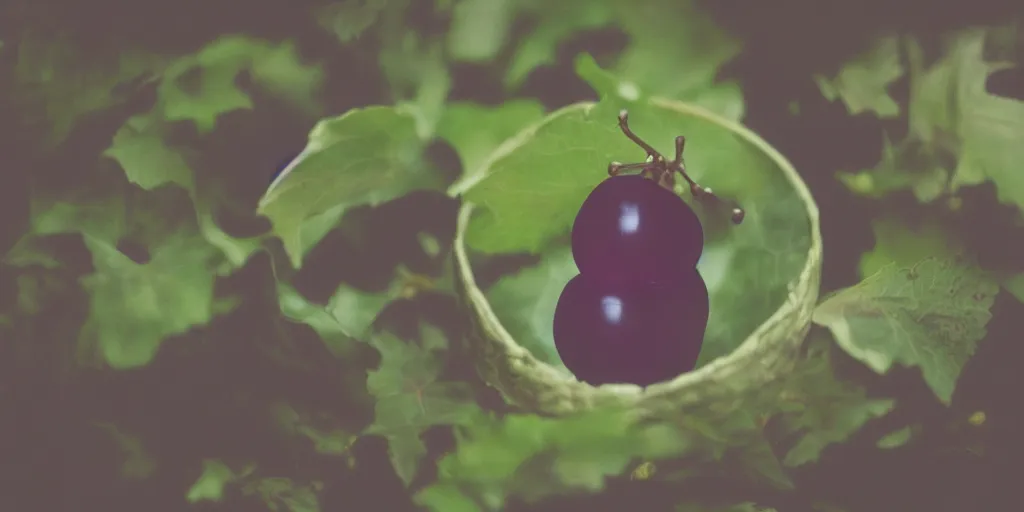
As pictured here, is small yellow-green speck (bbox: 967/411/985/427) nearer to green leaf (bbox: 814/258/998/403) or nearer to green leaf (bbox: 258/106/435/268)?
green leaf (bbox: 814/258/998/403)

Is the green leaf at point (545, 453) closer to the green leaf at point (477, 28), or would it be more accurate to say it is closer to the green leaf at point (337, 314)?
the green leaf at point (337, 314)

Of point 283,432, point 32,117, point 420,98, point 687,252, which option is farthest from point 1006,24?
point 32,117

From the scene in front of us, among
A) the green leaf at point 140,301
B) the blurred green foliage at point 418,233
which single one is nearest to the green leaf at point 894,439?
the blurred green foliage at point 418,233

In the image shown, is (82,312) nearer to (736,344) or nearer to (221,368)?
(221,368)

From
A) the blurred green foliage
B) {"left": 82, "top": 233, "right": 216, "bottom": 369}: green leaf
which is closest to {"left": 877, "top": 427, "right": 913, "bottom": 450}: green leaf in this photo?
the blurred green foliage

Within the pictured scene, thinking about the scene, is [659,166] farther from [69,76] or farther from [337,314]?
[69,76]

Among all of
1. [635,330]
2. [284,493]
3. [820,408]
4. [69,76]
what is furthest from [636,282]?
[69,76]

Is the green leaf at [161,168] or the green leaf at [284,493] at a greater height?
the green leaf at [161,168]

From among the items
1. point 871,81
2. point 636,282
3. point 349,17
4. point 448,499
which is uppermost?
point 349,17
